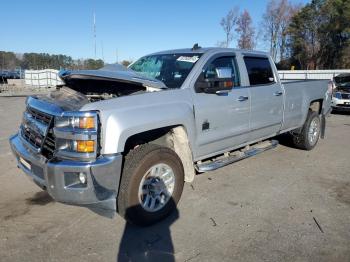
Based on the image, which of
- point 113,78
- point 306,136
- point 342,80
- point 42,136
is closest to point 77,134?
point 42,136

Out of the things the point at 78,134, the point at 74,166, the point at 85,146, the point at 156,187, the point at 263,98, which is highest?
the point at 263,98

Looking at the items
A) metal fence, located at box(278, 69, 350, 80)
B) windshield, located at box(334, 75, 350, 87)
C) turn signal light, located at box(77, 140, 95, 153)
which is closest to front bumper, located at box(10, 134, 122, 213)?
turn signal light, located at box(77, 140, 95, 153)

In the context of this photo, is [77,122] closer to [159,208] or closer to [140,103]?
[140,103]

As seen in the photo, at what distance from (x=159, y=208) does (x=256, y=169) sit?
2.57 meters

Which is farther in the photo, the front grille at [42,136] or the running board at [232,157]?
the running board at [232,157]

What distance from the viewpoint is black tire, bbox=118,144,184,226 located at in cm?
372

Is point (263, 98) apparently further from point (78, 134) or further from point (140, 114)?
point (78, 134)

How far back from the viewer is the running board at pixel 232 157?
4.75m

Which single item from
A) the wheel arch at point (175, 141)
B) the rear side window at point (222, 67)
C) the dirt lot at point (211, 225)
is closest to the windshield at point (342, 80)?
the dirt lot at point (211, 225)

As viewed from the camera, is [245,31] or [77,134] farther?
[245,31]

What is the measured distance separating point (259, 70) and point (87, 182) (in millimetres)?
3596

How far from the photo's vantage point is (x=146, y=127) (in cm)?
379

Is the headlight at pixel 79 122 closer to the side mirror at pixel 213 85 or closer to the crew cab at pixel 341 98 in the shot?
the side mirror at pixel 213 85

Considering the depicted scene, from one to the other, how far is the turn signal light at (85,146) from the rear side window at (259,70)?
2.97m
